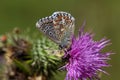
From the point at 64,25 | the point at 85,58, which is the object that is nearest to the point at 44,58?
the point at 85,58

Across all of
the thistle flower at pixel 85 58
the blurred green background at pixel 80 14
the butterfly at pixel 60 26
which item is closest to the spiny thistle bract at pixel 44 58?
the thistle flower at pixel 85 58

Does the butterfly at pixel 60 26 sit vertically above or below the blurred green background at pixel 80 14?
below

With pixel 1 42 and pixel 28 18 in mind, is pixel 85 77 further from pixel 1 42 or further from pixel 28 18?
pixel 28 18

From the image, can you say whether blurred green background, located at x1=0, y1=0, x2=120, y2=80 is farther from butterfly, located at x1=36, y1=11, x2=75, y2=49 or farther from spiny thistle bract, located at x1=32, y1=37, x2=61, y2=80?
butterfly, located at x1=36, y1=11, x2=75, y2=49

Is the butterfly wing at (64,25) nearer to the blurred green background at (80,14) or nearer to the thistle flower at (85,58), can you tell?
the thistle flower at (85,58)

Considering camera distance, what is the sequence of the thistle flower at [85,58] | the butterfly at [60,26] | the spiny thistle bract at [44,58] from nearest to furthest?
the butterfly at [60,26]
the thistle flower at [85,58]
the spiny thistle bract at [44,58]

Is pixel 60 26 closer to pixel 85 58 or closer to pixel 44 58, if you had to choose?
pixel 85 58

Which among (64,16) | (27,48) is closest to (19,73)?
(27,48)
